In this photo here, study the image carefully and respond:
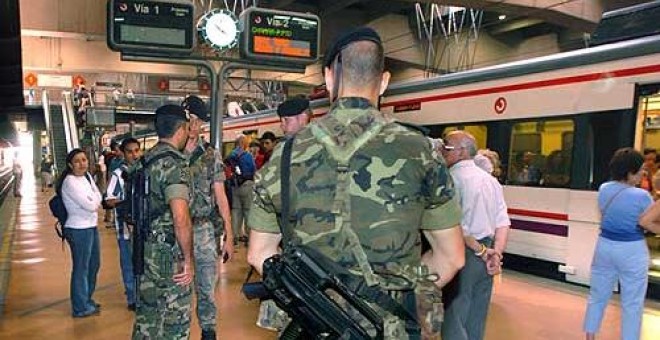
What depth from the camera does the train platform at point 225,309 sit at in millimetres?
4590

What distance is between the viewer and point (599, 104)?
5691 millimetres

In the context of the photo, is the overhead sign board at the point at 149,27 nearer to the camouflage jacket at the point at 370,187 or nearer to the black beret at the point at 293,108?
the black beret at the point at 293,108

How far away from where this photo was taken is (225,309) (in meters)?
5.22

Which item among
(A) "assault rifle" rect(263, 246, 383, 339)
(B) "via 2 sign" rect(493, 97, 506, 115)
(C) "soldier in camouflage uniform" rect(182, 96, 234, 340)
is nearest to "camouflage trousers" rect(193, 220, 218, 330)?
(C) "soldier in camouflage uniform" rect(182, 96, 234, 340)

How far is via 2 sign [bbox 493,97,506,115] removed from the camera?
666 cm

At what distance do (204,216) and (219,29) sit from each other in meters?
1.64

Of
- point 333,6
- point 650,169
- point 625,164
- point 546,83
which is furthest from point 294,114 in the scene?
point 333,6

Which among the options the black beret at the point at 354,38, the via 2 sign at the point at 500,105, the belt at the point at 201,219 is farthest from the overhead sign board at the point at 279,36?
the black beret at the point at 354,38

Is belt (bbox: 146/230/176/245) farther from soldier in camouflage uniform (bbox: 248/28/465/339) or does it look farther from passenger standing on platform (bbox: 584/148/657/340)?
passenger standing on platform (bbox: 584/148/657/340)

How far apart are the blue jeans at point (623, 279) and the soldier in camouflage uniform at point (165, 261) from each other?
103 inches

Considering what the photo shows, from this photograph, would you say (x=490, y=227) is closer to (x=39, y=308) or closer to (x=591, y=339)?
(x=591, y=339)

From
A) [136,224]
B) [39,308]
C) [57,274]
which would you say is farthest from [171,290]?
[57,274]

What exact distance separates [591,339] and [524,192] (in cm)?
274

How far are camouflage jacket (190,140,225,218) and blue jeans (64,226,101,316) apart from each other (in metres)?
1.55
